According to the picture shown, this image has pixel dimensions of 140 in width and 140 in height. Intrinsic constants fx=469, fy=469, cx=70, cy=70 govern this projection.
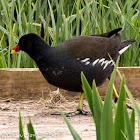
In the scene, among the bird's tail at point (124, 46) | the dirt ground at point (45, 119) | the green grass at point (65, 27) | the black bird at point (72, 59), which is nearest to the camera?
the dirt ground at point (45, 119)

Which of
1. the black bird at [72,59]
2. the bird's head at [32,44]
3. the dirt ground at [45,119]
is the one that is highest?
the bird's head at [32,44]

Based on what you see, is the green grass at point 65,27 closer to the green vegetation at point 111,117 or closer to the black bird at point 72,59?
the black bird at point 72,59

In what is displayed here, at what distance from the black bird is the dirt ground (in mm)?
257

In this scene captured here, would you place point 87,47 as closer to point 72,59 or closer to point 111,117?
point 72,59

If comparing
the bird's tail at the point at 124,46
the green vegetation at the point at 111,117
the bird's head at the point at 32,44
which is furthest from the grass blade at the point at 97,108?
the bird's tail at the point at 124,46

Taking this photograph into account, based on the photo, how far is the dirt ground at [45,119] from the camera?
2.79 meters

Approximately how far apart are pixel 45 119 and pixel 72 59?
48 cm

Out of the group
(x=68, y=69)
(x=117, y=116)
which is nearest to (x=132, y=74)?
(x=68, y=69)

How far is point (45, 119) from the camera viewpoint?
3.38 metres

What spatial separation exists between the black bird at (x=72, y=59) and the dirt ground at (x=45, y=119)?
0.84ft

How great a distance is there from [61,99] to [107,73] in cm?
59

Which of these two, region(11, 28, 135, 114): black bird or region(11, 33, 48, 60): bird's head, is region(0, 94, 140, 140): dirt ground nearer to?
region(11, 28, 135, 114): black bird

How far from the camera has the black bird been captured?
3.37 meters

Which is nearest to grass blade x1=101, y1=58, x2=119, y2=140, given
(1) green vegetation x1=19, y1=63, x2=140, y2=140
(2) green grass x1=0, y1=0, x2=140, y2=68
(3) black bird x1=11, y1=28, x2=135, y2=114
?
(1) green vegetation x1=19, y1=63, x2=140, y2=140
